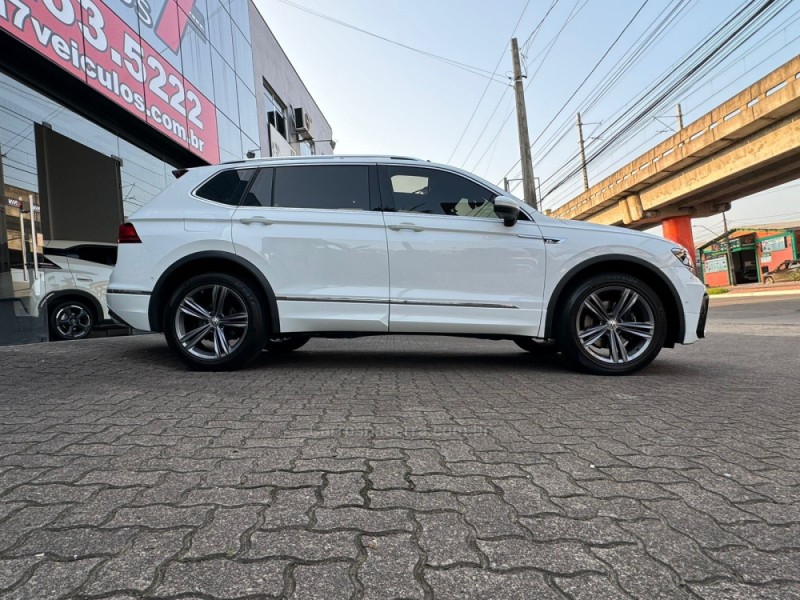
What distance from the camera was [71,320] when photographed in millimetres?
7793

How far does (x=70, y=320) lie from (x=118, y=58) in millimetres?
4985

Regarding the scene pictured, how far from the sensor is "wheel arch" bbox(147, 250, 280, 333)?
429cm

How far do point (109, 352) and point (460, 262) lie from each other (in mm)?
3747

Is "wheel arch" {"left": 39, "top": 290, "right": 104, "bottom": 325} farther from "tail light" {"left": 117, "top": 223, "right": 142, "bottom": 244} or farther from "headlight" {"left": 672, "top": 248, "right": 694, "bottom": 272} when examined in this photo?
"headlight" {"left": 672, "top": 248, "right": 694, "bottom": 272}

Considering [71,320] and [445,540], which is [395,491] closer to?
[445,540]

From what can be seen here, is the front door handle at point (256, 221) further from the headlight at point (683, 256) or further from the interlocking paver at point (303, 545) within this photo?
the headlight at point (683, 256)

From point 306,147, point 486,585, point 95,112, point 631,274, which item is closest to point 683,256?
point 631,274

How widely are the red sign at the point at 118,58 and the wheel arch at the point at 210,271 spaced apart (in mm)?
5274

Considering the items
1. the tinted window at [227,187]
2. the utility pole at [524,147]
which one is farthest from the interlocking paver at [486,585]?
the utility pole at [524,147]

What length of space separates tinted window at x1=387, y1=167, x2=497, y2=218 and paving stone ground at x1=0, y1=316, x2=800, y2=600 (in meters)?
1.65

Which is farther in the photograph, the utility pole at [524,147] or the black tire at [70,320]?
the utility pole at [524,147]

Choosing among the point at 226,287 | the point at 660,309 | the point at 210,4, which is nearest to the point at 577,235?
the point at 660,309

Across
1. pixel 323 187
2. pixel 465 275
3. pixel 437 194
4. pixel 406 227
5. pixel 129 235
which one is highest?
pixel 323 187

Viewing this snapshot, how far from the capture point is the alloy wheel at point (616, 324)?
14.2ft
